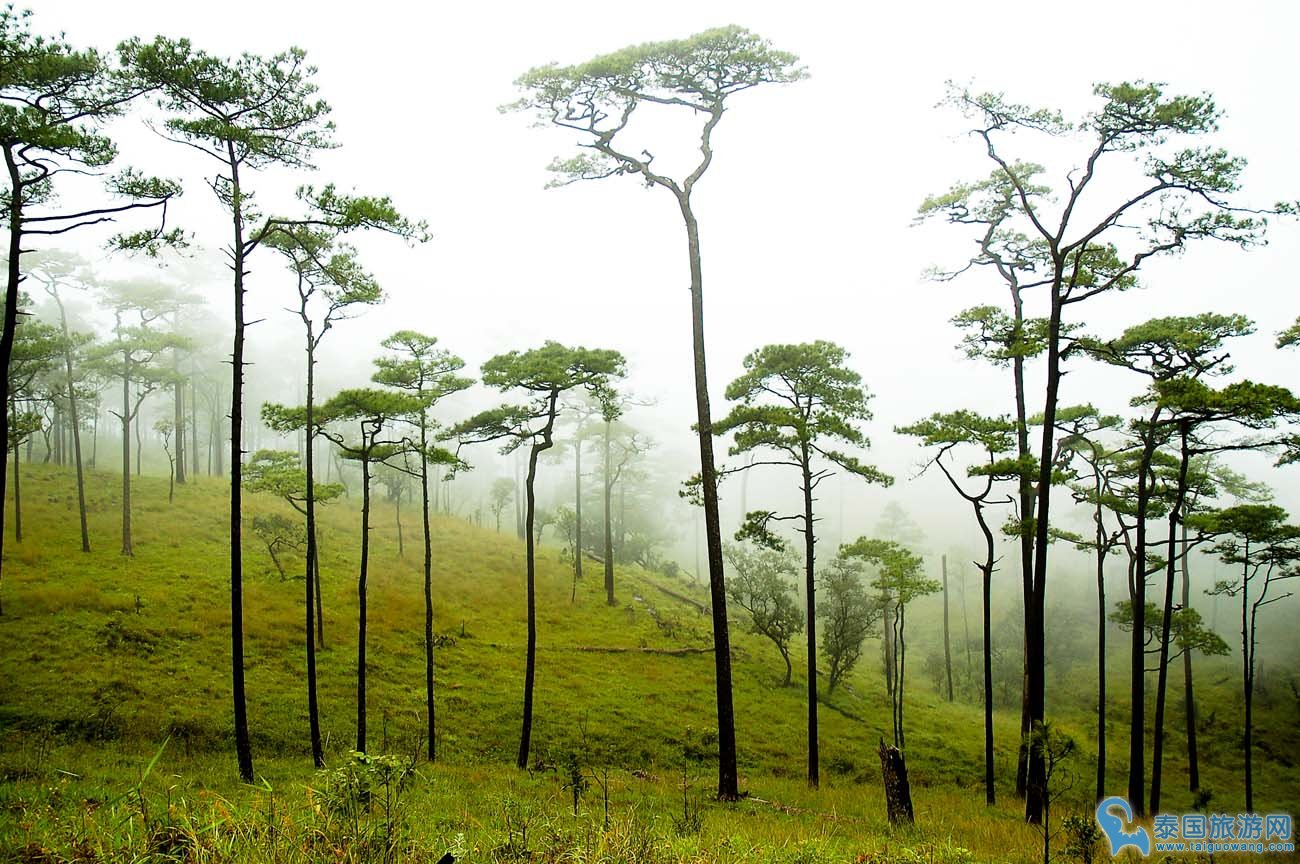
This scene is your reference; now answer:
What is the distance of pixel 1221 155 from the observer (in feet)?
33.9

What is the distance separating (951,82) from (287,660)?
23.8 metres

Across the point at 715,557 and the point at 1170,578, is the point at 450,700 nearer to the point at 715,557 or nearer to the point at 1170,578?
the point at 715,557

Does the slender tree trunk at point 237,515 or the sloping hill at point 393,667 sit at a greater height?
the slender tree trunk at point 237,515

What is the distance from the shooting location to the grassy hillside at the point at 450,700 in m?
11.2

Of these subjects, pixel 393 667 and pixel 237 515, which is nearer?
pixel 237 515

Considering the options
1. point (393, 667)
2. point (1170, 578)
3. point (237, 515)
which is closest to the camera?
point (237, 515)

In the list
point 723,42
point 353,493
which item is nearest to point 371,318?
point 353,493

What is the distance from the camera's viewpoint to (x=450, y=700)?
19453 millimetres

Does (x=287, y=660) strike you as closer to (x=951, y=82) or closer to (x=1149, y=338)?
(x=951, y=82)

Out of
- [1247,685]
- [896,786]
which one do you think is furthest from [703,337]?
[1247,685]

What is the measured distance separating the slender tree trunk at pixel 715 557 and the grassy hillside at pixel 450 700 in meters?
0.83

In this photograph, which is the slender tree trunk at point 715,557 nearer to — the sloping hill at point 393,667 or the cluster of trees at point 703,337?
the cluster of trees at point 703,337

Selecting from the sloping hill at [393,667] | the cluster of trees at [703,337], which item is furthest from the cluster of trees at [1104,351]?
the sloping hill at [393,667]

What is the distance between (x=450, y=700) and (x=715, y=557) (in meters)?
12.4
